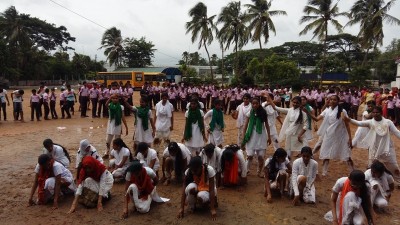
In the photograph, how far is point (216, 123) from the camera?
25.3 feet

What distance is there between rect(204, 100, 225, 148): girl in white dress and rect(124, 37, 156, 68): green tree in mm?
52419

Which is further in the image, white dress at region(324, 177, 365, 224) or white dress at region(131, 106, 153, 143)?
white dress at region(131, 106, 153, 143)

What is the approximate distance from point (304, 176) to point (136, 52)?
56.0m

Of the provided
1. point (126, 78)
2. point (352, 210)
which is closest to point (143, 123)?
point (352, 210)

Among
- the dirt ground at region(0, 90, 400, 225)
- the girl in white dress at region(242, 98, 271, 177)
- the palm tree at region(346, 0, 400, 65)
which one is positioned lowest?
the dirt ground at region(0, 90, 400, 225)

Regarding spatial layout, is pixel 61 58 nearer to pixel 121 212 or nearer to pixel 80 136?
pixel 80 136

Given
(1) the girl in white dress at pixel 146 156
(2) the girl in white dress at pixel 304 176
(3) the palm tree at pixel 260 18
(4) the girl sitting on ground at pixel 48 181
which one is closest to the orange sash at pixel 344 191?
(2) the girl in white dress at pixel 304 176

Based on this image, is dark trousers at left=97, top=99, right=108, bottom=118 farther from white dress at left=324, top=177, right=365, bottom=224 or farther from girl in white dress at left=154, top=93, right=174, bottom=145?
white dress at left=324, top=177, right=365, bottom=224

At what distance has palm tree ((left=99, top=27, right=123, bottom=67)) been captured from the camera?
54.2 metres

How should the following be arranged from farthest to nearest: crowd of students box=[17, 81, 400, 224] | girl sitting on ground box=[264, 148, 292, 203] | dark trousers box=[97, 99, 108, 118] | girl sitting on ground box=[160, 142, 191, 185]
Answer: dark trousers box=[97, 99, 108, 118], girl sitting on ground box=[160, 142, 191, 185], girl sitting on ground box=[264, 148, 292, 203], crowd of students box=[17, 81, 400, 224]

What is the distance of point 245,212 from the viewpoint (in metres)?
5.49

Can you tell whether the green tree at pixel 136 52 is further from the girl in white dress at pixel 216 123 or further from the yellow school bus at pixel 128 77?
the girl in white dress at pixel 216 123

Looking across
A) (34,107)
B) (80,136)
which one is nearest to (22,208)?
(80,136)

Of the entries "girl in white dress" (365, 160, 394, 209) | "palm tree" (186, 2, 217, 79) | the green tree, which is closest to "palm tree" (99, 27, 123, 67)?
the green tree
